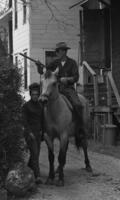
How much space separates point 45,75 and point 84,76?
958 cm

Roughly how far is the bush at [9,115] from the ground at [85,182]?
29.7 inches

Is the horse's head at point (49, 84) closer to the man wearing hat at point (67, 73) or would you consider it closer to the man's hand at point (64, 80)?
the man's hand at point (64, 80)

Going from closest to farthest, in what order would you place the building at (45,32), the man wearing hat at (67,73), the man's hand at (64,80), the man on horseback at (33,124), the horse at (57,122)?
the man on horseback at (33,124)
the horse at (57,122)
the man's hand at (64,80)
the man wearing hat at (67,73)
the building at (45,32)

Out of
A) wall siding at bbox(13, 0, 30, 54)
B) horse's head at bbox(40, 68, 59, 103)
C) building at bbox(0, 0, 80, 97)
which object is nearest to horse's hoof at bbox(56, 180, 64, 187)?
horse's head at bbox(40, 68, 59, 103)

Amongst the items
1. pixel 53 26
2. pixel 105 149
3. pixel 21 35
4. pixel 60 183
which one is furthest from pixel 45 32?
pixel 60 183

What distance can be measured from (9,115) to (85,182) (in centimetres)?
216

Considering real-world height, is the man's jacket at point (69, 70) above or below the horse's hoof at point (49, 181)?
above

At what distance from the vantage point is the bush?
854 cm

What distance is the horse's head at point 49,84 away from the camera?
29.4 ft

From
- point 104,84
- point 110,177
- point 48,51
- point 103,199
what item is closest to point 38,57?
point 48,51

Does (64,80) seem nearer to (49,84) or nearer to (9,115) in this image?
(49,84)

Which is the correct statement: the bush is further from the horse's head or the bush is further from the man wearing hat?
the man wearing hat

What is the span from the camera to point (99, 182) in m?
9.56

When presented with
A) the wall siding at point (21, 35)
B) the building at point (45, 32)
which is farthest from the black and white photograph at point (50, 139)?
the wall siding at point (21, 35)
